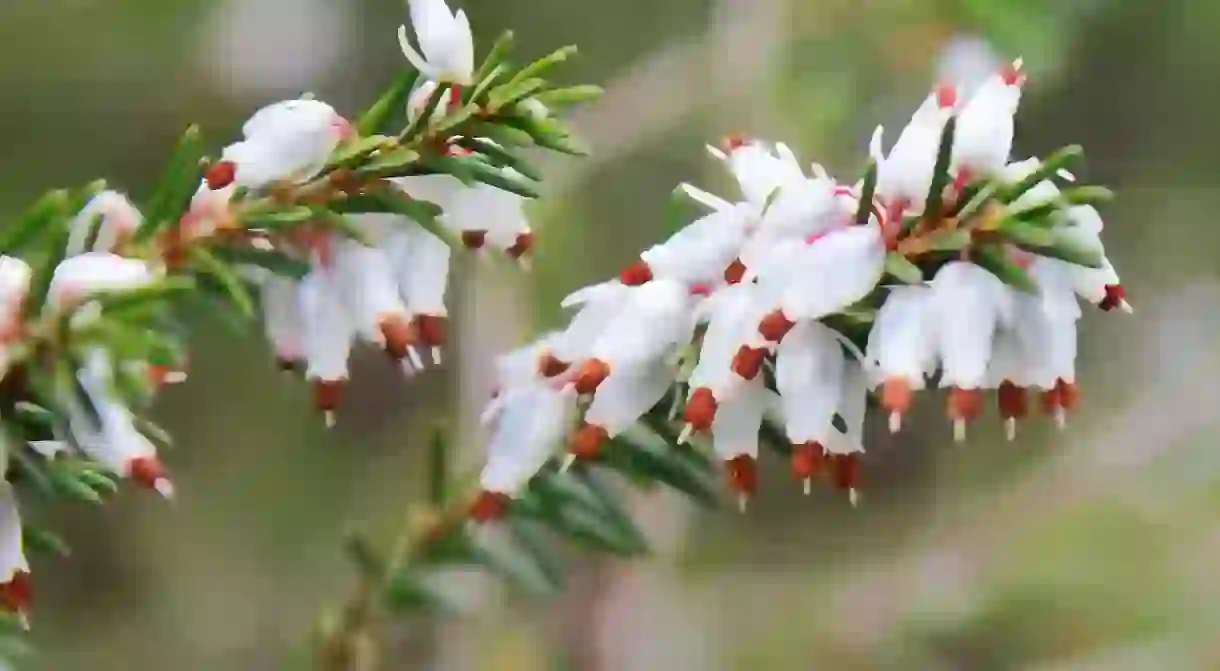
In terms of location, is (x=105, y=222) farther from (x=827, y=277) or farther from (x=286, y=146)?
(x=827, y=277)

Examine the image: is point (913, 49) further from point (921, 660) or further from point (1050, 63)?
point (921, 660)

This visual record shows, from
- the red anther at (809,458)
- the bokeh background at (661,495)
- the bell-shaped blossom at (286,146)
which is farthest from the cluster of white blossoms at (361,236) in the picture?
the bokeh background at (661,495)

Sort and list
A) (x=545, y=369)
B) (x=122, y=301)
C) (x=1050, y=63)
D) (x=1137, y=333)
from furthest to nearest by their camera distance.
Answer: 1. (x=1137, y=333)
2. (x=1050, y=63)
3. (x=545, y=369)
4. (x=122, y=301)

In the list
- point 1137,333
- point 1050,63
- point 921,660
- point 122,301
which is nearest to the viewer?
point 122,301

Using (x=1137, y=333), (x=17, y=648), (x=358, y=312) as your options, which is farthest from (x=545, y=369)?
(x=1137, y=333)

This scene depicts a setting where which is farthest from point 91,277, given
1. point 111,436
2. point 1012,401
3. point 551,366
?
point 1012,401

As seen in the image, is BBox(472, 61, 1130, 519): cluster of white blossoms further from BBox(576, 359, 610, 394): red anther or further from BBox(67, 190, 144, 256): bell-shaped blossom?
BBox(67, 190, 144, 256): bell-shaped blossom
